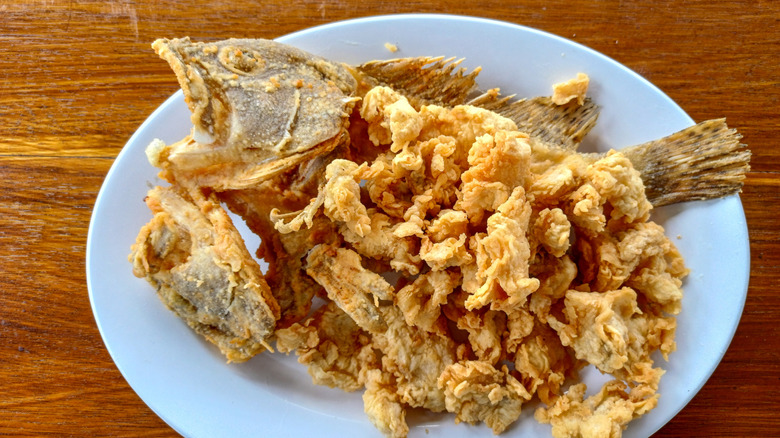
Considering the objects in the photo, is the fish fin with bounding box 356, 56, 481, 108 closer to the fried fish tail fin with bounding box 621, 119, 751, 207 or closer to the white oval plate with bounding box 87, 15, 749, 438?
the white oval plate with bounding box 87, 15, 749, 438

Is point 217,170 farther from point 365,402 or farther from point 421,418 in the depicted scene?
point 421,418

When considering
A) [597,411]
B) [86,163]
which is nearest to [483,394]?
[597,411]

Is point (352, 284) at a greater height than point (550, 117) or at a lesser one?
lesser

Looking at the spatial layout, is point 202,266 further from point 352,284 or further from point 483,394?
point 483,394

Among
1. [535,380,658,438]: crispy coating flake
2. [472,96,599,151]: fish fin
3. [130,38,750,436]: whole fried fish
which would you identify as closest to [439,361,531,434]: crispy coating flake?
[130,38,750,436]: whole fried fish

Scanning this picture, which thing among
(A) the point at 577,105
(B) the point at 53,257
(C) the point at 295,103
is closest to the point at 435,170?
(C) the point at 295,103

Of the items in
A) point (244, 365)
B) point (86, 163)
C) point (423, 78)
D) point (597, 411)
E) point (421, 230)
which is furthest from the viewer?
point (86, 163)
